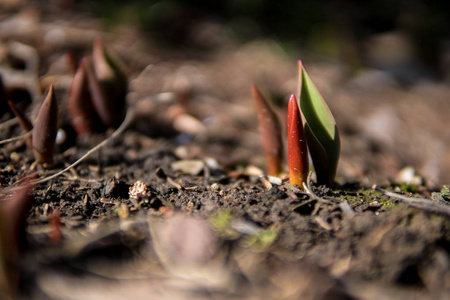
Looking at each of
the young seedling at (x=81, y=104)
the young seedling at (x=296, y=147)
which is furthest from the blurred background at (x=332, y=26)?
the young seedling at (x=296, y=147)

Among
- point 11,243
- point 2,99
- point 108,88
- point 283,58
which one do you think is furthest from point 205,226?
point 283,58

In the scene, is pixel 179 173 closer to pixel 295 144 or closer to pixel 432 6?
pixel 295 144

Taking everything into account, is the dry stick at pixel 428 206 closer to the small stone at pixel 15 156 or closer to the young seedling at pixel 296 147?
the young seedling at pixel 296 147

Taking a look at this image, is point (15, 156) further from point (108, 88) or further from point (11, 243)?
point (11, 243)

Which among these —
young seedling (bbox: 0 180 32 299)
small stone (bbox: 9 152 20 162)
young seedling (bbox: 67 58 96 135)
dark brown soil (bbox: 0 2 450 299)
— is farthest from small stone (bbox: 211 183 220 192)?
small stone (bbox: 9 152 20 162)

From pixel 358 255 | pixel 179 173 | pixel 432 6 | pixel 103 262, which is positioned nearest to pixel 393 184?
pixel 358 255

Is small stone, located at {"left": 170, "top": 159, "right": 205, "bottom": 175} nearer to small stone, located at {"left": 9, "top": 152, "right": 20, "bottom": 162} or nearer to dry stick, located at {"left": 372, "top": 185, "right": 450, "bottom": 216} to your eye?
small stone, located at {"left": 9, "top": 152, "right": 20, "bottom": 162}
